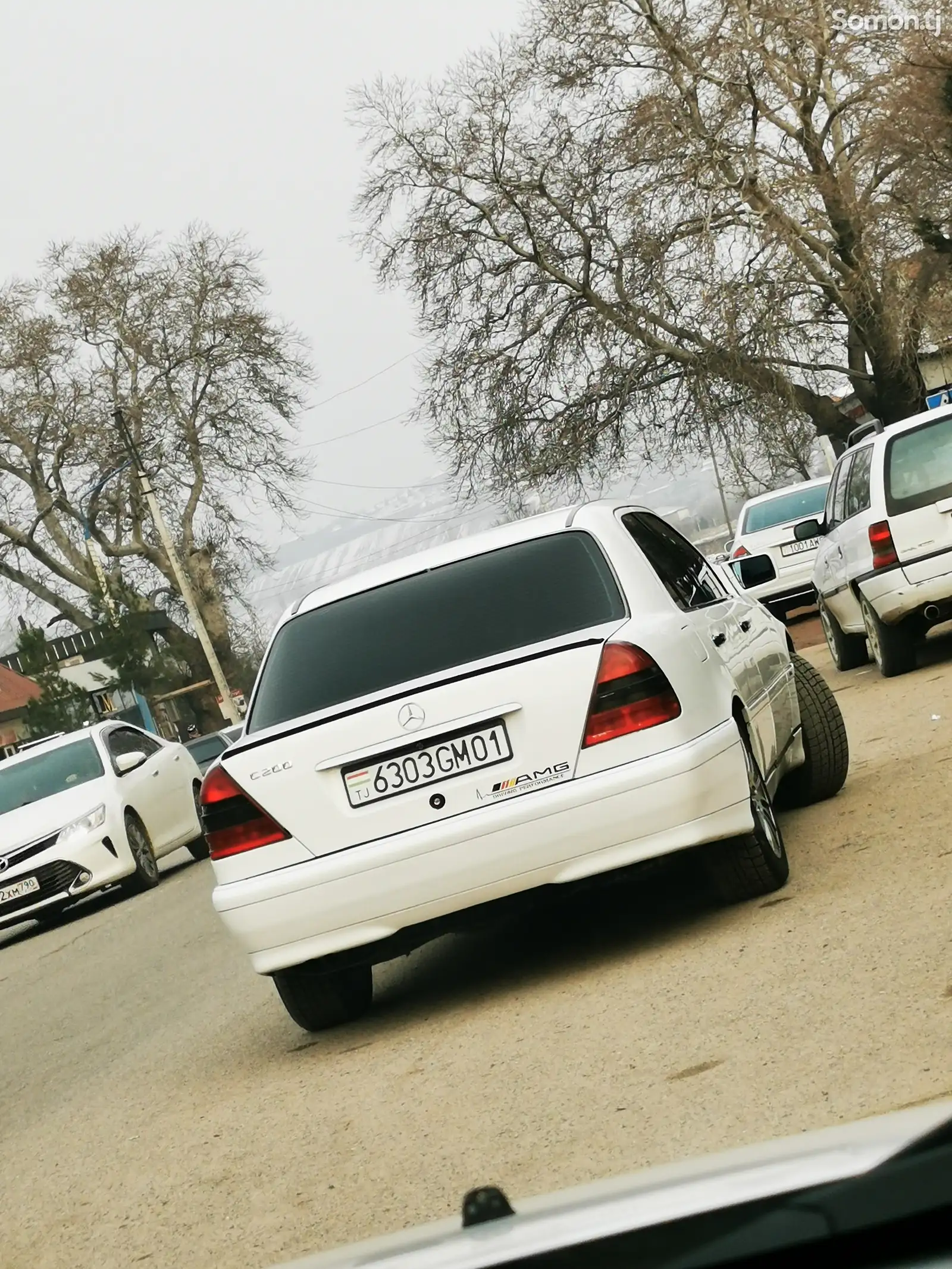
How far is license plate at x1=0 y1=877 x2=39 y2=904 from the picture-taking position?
14.7 metres

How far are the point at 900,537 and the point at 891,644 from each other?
0.97 meters

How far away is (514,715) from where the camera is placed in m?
5.89

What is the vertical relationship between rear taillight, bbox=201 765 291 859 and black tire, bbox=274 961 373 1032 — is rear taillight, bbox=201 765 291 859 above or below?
above

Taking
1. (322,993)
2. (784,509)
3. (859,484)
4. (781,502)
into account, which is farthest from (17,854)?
(781,502)

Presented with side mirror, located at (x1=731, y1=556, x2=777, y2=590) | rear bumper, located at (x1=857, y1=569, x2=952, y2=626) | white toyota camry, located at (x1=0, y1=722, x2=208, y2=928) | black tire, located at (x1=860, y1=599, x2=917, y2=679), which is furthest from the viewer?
white toyota camry, located at (x1=0, y1=722, x2=208, y2=928)

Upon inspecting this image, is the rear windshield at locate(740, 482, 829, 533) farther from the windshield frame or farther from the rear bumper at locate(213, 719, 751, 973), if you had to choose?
the rear bumper at locate(213, 719, 751, 973)

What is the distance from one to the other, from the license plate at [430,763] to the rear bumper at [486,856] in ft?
0.46

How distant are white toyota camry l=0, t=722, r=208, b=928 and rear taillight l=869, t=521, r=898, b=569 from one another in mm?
5316

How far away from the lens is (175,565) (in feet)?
157

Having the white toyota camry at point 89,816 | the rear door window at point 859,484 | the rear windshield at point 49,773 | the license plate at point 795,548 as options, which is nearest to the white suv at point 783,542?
the license plate at point 795,548

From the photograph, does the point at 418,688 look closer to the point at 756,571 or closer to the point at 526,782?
the point at 526,782

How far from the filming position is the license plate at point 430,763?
589cm

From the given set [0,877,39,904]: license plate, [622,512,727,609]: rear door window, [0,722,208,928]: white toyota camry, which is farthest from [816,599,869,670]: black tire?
[622,512,727,609]: rear door window

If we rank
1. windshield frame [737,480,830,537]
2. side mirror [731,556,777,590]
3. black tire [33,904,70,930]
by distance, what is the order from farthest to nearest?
windshield frame [737,480,830,537] < black tire [33,904,70,930] < side mirror [731,556,777,590]
